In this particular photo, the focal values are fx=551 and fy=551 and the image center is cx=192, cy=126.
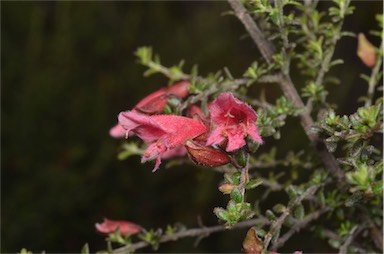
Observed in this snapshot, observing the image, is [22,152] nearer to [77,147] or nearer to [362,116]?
[77,147]

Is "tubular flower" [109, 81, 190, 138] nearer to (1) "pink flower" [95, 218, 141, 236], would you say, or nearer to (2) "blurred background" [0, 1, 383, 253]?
(1) "pink flower" [95, 218, 141, 236]

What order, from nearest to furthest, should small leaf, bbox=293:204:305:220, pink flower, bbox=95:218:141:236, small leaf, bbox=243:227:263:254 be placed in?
1. small leaf, bbox=243:227:263:254
2. small leaf, bbox=293:204:305:220
3. pink flower, bbox=95:218:141:236

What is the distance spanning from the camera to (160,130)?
63cm

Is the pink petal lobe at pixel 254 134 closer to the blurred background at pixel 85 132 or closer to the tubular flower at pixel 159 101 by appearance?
the tubular flower at pixel 159 101

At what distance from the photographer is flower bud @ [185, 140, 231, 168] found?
0.58 m

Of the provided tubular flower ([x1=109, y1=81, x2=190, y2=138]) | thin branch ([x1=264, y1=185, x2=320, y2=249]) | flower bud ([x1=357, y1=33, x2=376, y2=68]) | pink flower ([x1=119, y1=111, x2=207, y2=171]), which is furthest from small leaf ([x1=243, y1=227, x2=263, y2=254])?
flower bud ([x1=357, y1=33, x2=376, y2=68])

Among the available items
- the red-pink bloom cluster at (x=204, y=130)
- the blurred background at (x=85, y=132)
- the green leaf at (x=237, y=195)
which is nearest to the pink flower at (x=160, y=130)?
the red-pink bloom cluster at (x=204, y=130)

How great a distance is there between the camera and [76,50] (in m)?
2.80

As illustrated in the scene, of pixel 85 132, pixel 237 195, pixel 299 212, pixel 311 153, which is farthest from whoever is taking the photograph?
pixel 85 132

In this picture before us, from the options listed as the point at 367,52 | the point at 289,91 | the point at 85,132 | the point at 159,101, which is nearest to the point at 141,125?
the point at 159,101

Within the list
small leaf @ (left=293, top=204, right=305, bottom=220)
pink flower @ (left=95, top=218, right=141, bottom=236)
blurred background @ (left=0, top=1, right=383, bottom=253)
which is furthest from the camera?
blurred background @ (left=0, top=1, right=383, bottom=253)

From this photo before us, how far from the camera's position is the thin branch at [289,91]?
714mm

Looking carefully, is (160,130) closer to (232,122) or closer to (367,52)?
(232,122)

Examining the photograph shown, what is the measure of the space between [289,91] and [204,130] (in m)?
0.17
